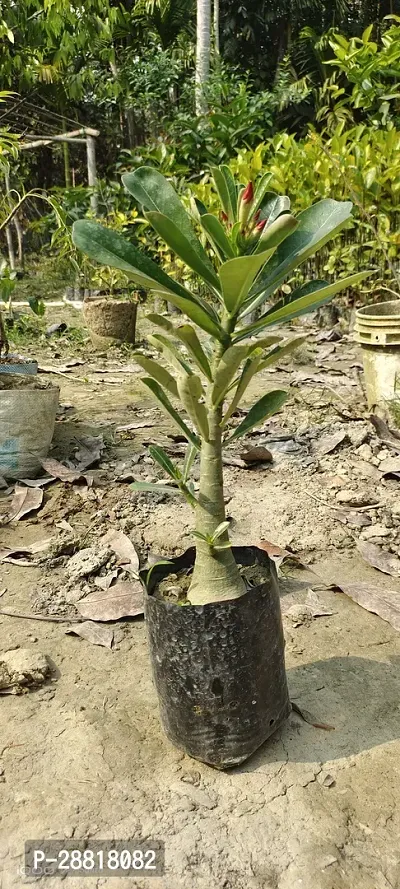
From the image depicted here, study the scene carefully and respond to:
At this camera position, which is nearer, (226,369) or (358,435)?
(226,369)

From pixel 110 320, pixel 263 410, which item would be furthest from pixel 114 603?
pixel 110 320

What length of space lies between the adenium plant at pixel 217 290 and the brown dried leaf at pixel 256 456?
5.07 ft

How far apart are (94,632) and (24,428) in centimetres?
126

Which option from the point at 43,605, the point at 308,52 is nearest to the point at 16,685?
the point at 43,605

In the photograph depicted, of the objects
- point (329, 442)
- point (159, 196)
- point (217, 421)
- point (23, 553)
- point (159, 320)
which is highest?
point (159, 196)

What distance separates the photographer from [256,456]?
3.02 m

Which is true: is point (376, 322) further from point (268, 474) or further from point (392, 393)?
point (268, 474)

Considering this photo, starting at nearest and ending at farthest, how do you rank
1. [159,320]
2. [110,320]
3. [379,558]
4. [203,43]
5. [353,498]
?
[159,320], [379,558], [353,498], [110,320], [203,43]

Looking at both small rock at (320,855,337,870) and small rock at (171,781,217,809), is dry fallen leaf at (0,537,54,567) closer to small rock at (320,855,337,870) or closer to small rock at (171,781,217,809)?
small rock at (171,781,217,809)

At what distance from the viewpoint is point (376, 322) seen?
11.2 ft

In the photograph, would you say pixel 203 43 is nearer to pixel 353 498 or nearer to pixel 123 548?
pixel 353 498

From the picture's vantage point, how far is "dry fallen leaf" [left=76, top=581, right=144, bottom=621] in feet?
6.43

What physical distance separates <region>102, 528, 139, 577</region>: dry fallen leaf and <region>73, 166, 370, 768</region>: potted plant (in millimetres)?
714

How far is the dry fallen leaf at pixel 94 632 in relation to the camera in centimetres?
185
